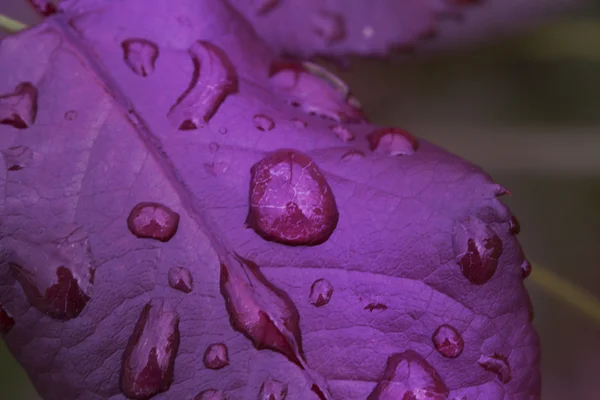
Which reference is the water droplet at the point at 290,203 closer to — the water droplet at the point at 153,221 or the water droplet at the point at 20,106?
the water droplet at the point at 153,221

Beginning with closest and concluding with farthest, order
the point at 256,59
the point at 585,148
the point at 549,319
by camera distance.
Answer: the point at 256,59 < the point at 585,148 < the point at 549,319

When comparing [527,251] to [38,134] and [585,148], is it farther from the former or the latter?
[38,134]

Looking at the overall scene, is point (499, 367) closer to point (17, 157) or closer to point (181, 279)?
point (181, 279)

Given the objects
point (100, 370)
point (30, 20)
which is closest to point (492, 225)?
point (100, 370)

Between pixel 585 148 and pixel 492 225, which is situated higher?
pixel 492 225

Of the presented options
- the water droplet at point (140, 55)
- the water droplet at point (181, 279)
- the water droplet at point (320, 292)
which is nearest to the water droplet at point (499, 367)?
the water droplet at point (320, 292)

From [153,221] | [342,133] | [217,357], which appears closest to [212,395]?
[217,357]
